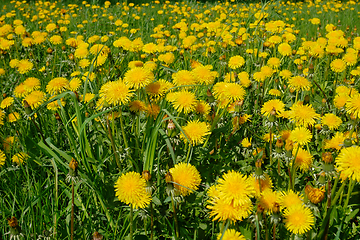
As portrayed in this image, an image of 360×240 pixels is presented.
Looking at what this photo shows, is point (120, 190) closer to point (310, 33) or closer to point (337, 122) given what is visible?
point (337, 122)

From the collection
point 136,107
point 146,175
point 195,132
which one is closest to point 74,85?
point 136,107

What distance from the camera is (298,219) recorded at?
1.05 m

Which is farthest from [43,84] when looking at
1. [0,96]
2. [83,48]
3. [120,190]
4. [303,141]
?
[303,141]

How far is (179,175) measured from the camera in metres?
1.15

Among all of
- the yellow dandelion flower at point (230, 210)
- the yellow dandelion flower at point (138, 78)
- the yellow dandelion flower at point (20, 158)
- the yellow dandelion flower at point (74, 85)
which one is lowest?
the yellow dandelion flower at point (20, 158)

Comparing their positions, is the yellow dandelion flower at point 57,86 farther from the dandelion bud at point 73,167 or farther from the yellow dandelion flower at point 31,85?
the dandelion bud at point 73,167


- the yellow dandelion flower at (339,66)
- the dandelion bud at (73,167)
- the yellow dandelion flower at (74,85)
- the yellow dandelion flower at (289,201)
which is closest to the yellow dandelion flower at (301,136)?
the yellow dandelion flower at (289,201)

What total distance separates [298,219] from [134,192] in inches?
23.9

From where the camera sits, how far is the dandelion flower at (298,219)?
3.42 ft

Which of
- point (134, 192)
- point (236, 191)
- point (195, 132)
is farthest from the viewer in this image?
point (195, 132)

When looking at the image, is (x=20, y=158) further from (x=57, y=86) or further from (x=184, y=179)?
(x=184, y=179)

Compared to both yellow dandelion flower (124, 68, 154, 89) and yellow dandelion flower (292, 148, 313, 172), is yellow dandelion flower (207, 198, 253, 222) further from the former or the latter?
yellow dandelion flower (124, 68, 154, 89)

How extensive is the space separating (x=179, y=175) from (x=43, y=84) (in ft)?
7.34

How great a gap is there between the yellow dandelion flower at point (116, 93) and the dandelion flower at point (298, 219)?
0.85 m
